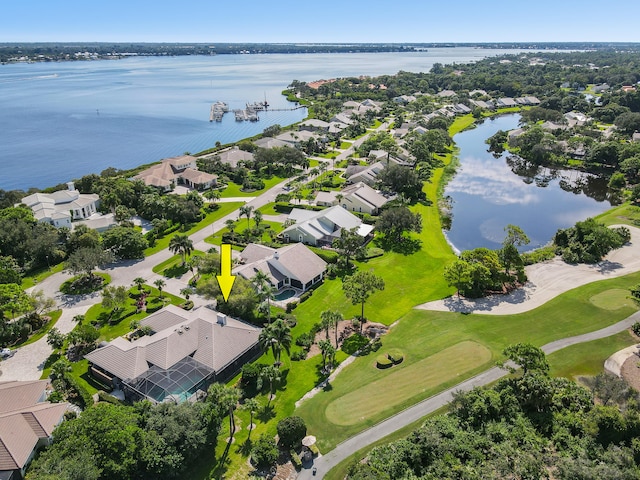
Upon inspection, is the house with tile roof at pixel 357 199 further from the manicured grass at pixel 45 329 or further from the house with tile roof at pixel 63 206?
the manicured grass at pixel 45 329

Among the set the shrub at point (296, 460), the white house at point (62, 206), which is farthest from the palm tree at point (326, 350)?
the white house at point (62, 206)

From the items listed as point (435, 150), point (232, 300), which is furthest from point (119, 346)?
point (435, 150)

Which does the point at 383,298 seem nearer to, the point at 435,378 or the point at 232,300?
the point at 435,378

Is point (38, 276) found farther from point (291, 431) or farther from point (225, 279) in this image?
point (291, 431)

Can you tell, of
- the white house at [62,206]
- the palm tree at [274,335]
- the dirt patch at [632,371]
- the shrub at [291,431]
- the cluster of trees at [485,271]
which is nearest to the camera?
the shrub at [291,431]

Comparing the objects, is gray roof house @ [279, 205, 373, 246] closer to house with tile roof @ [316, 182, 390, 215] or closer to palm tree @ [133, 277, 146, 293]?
→ house with tile roof @ [316, 182, 390, 215]

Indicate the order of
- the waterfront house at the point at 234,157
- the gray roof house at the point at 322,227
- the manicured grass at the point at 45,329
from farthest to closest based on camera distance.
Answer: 1. the waterfront house at the point at 234,157
2. the gray roof house at the point at 322,227
3. the manicured grass at the point at 45,329

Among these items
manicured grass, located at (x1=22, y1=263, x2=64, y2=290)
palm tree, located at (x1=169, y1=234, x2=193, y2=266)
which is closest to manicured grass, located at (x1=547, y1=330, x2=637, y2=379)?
palm tree, located at (x1=169, y1=234, x2=193, y2=266)

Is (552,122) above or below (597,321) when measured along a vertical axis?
above
